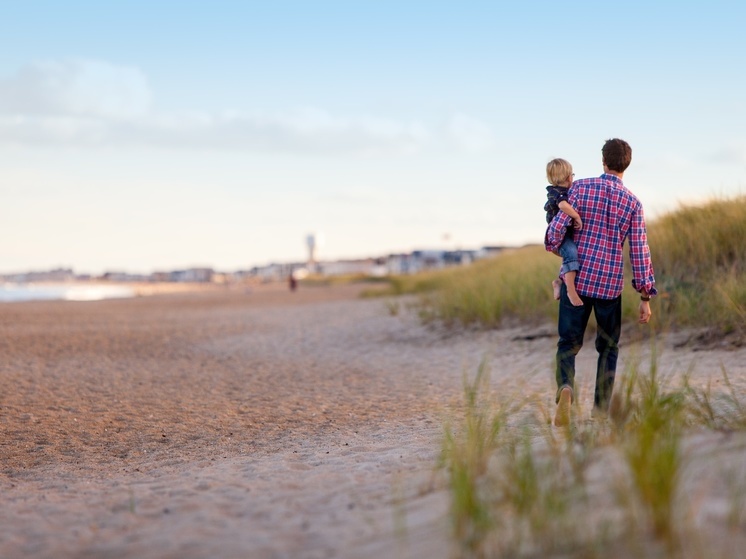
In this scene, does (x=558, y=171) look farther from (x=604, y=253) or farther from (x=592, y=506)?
(x=592, y=506)

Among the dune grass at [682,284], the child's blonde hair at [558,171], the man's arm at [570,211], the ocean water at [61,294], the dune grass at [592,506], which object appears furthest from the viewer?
the ocean water at [61,294]

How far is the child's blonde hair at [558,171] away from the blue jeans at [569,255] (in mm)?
402

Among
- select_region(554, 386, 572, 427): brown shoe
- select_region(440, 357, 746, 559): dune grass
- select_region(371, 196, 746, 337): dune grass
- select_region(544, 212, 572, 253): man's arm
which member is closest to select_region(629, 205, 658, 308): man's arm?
select_region(544, 212, 572, 253): man's arm

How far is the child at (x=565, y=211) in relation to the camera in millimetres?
5039

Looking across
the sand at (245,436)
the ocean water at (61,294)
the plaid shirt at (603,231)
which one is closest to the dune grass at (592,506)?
the sand at (245,436)

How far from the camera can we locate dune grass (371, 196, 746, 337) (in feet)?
32.4

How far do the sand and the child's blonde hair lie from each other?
141 cm

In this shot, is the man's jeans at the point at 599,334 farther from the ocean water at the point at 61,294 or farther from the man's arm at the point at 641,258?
the ocean water at the point at 61,294

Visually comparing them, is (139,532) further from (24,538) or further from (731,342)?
(731,342)

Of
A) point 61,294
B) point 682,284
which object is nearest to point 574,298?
point 682,284

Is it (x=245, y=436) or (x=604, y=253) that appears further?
(x=245, y=436)

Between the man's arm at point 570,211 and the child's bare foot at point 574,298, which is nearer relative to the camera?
the man's arm at point 570,211

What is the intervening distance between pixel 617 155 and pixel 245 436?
11.8ft

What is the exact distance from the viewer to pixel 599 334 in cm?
522
